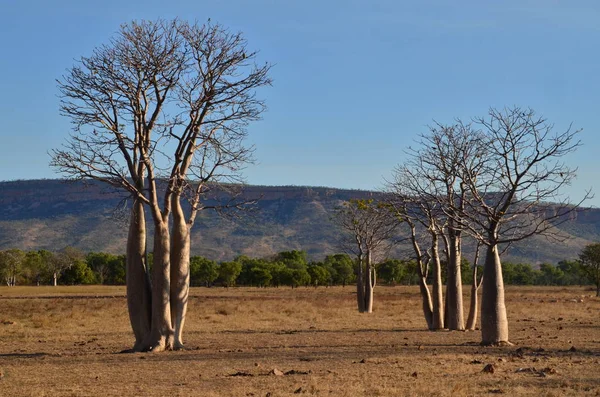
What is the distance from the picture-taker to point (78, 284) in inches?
3233

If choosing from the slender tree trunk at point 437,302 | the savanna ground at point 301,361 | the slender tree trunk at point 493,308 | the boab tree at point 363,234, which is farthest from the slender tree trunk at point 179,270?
the boab tree at point 363,234

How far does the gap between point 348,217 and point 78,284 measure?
54125 mm

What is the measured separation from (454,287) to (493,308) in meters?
5.54

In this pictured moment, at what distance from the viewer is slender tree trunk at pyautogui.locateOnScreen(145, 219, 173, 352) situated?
15555 millimetres

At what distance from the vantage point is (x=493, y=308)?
53.2 feet

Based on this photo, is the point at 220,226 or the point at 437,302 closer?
the point at 437,302

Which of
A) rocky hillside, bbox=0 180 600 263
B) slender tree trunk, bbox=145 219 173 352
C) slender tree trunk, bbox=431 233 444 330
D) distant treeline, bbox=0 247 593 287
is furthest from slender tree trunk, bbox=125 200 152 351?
rocky hillside, bbox=0 180 600 263

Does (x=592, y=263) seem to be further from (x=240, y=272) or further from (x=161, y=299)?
(x=161, y=299)

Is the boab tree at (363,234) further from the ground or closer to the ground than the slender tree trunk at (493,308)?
further from the ground

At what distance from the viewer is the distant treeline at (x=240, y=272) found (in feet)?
244

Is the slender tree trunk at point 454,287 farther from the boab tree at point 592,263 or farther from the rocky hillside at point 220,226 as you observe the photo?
the rocky hillside at point 220,226

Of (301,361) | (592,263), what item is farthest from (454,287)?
(592,263)

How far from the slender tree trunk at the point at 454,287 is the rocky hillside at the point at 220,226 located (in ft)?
268

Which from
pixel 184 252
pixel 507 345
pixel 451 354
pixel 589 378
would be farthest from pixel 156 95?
pixel 589 378
